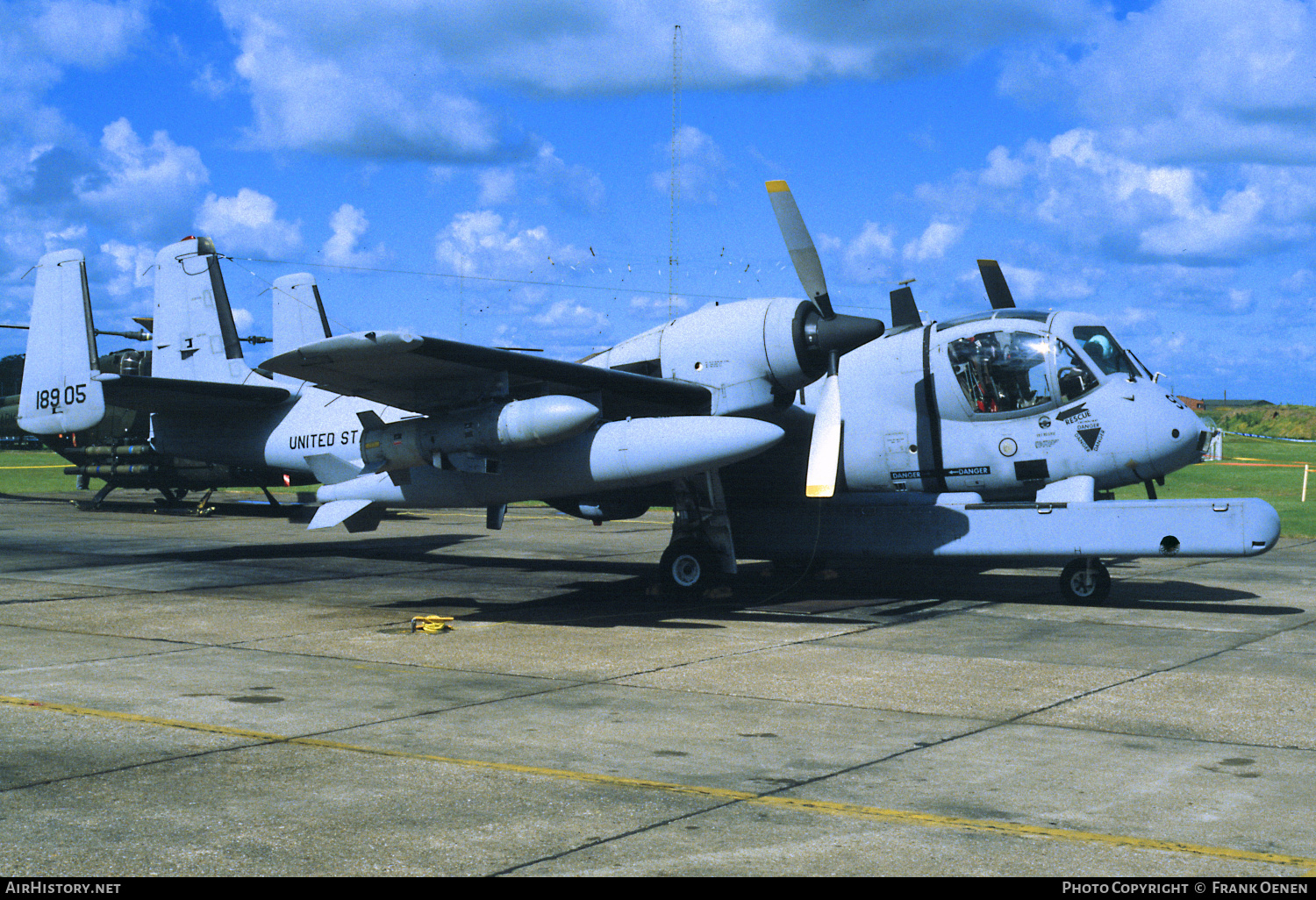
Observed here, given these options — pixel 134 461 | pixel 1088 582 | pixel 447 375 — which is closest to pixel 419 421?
pixel 447 375

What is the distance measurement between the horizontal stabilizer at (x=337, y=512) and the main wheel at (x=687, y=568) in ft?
13.9

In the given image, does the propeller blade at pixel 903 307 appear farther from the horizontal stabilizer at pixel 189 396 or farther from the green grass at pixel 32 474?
the green grass at pixel 32 474

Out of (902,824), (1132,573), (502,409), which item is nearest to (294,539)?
(502,409)

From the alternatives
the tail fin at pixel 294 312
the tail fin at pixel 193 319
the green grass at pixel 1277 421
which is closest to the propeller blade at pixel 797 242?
the tail fin at pixel 193 319

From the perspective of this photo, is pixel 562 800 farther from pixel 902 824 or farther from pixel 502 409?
pixel 502 409

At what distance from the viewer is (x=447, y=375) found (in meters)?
13.7

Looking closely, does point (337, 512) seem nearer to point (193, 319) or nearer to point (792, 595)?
point (792, 595)

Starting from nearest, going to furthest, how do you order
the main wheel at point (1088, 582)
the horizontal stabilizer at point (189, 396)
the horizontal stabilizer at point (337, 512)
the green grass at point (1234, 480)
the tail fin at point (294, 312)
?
the main wheel at point (1088, 582), the horizontal stabilizer at point (337, 512), the horizontal stabilizer at point (189, 396), the tail fin at point (294, 312), the green grass at point (1234, 480)

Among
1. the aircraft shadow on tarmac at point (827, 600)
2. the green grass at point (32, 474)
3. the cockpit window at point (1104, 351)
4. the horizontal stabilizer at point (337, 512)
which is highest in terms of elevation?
the cockpit window at point (1104, 351)

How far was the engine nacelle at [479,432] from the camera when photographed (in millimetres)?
13195

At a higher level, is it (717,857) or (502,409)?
(502,409)

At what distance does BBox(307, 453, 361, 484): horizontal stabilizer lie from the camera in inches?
644

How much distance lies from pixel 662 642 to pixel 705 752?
466 cm
